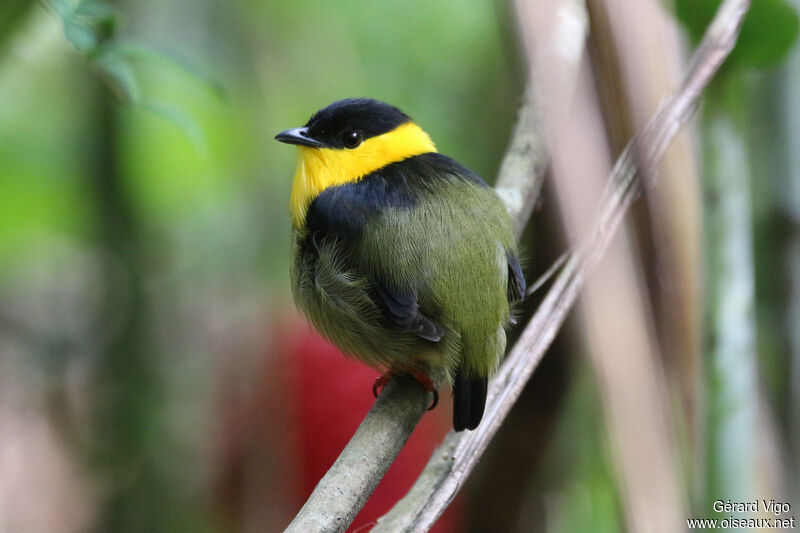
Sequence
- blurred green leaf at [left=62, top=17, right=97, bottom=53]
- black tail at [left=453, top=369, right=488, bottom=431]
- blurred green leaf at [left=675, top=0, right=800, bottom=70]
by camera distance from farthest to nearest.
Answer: blurred green leaf at [left=675, top=0, right=800, bottom=70]
black tail at [left=453, top=369, right=488, bottom=431]
blurred green leaf at [left=62, top=17, right=97, bottom=53]

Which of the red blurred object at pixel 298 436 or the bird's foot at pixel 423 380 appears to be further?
the red blurred object at pixel 298 436

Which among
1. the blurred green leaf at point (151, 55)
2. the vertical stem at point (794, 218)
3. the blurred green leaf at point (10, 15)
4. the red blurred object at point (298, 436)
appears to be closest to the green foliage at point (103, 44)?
the blurred green leaf at point (151, 55)

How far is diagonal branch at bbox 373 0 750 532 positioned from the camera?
138cm

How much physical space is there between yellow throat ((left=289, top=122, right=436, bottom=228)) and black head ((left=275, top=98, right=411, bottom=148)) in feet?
0.06

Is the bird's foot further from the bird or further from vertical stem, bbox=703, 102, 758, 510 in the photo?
vertical stem, bbox=703, 102, 758, 510

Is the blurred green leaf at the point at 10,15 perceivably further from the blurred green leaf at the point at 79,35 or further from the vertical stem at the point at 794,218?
the vertical stem at the point at 794,218

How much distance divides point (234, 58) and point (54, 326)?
91 cm

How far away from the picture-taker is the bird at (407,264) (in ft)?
5.50

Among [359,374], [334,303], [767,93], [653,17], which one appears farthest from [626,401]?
[767,93]

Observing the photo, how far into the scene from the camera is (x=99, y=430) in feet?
7.18

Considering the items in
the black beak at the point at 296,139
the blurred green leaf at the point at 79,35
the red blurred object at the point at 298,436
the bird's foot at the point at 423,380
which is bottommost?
the red blurred object at the point at 298,436

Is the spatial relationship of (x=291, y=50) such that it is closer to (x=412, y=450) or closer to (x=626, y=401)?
(x=412, y=450)

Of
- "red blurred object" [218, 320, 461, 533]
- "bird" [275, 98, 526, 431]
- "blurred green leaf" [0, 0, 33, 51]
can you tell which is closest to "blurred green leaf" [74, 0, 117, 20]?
"blurred green leaf" [0, 0, 33, 51]

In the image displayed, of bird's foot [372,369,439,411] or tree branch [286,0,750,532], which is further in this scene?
bird's foot [372,369,439,411]
